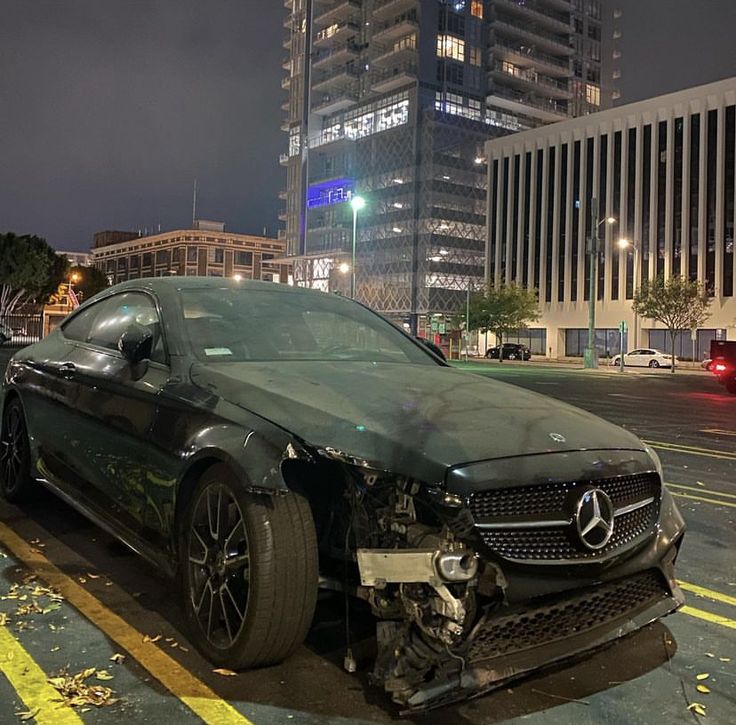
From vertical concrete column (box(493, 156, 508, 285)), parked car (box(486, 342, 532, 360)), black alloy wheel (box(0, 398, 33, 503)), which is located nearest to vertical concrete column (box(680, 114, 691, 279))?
parked car (box(486, 342, 532, 360))

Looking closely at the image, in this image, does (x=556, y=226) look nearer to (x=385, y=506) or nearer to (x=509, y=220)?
(x=509, y=220)

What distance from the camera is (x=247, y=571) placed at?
266 cm

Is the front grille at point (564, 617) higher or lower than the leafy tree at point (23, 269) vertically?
lower

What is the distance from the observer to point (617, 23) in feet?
293

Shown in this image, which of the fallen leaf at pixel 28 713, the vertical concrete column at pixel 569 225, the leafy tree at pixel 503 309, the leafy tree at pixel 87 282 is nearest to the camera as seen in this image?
the fallen leaf at pixel 28 713

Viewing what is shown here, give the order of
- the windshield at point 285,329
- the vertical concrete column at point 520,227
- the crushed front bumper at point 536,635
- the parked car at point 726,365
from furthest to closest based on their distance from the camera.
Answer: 1. the vertical concrete column at point 520,227
2. the parked car at point 726,365
3. the windshield at point 285,329
4. the crushed front bumper at point 536,635

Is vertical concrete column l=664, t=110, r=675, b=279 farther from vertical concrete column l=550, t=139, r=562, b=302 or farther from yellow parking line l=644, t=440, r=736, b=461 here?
yellow parking line l=644, t=440, r=736, b=461

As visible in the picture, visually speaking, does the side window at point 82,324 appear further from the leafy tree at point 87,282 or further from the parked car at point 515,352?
the leafy tree at point 87,282

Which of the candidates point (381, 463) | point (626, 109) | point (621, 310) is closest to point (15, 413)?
point (381, 463)

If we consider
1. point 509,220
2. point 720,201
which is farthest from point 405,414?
point 509,220

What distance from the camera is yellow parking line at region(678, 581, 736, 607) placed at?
371 centimetres

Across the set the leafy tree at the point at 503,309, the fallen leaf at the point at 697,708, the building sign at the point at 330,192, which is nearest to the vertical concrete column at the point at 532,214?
the leafy tree at the point at 503,309

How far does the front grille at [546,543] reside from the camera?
2340mm

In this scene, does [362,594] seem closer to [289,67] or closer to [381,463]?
[381,463]
